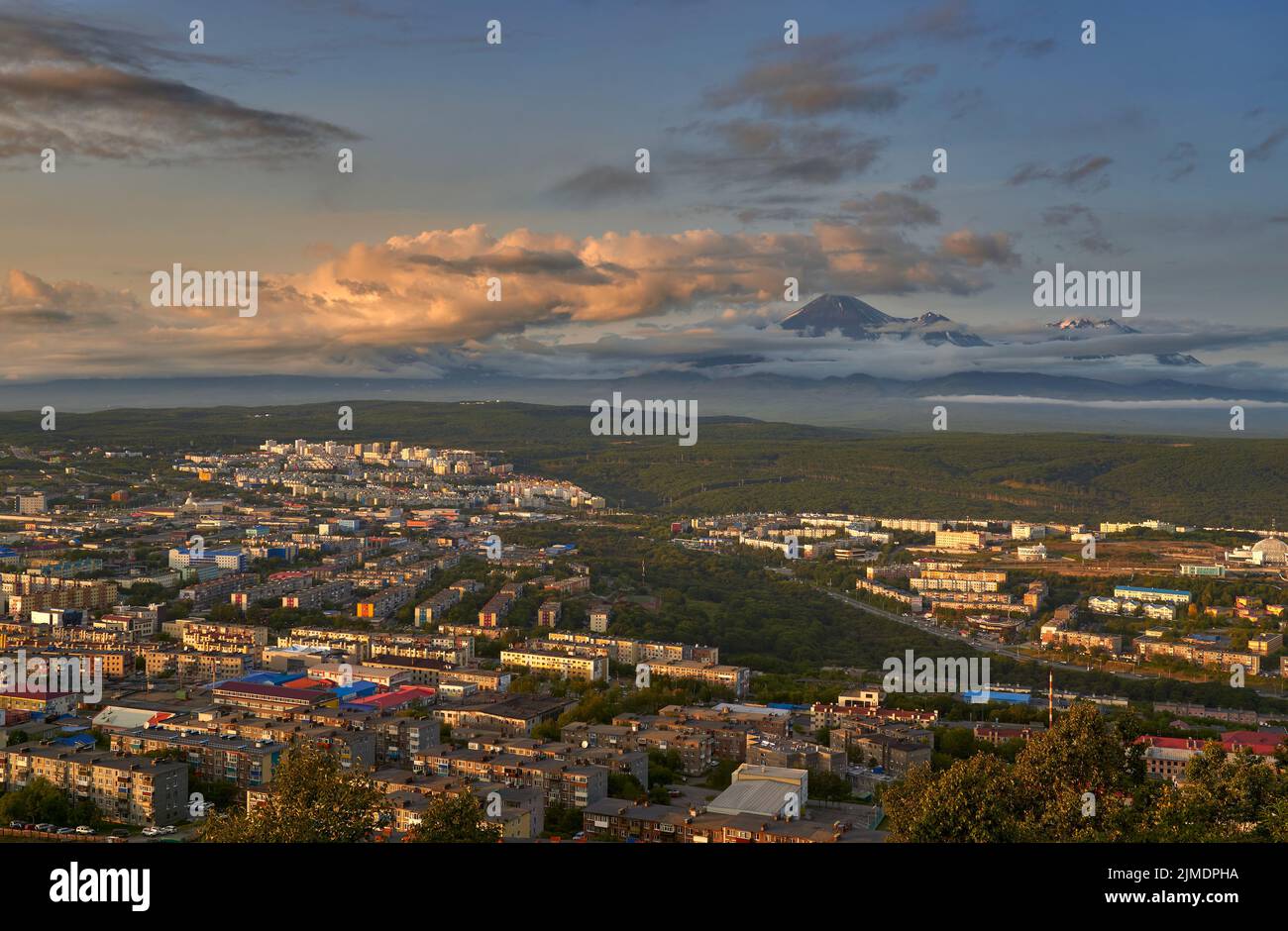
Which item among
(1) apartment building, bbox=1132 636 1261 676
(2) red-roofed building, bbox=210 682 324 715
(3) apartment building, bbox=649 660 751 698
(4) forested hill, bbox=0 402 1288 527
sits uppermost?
(4) forested hill, bbox=0 402 1288 527

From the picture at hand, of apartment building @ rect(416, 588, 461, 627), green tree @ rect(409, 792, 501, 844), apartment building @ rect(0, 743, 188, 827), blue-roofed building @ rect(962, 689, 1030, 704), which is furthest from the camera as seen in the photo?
apartment building @ rect(416, 588, 461, 627)

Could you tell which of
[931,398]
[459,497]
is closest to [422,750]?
[459,497]

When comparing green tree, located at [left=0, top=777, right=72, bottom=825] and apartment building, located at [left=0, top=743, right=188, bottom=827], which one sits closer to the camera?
green tree, located at [left=0, top=777, right=72, bottom=825]

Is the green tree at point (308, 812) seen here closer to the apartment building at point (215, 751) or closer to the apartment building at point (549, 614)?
the apartment building at point (215, 751)

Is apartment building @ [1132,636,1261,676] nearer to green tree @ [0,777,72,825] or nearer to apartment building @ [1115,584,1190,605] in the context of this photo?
apartment building @ [1115,584,1190,605]

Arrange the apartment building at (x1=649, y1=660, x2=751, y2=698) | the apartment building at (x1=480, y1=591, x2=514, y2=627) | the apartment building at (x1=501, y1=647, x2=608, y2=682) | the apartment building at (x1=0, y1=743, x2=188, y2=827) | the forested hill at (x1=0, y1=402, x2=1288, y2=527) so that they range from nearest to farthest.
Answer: the apartment building at (x1=0, y1=743, x2=188, y2=827) < the apartment building at (x1=649, y1=660, x2=751, y2=698) < the apartment building at (x1=501, y1=647, x2=608, y2=682) < the apartment building at (x1=480, y1=591, x2=514, y2=627) < the forested hill at (x1=0, y1=402, x2=1288, y2=527)

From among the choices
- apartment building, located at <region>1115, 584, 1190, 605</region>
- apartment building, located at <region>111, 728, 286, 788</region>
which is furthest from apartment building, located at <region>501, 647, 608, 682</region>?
apartment building, located at <region>1115, 584, 1190, 605</region>

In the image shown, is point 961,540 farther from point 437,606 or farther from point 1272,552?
point 437,606

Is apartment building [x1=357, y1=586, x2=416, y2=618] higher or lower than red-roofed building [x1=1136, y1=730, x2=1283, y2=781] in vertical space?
higher

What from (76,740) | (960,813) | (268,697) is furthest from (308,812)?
(268,697)

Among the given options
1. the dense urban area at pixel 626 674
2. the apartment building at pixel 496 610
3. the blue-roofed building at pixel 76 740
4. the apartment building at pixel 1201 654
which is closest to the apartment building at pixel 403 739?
the dense urban area at pixel 626 674
